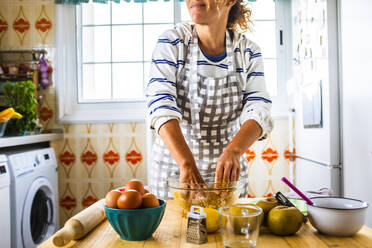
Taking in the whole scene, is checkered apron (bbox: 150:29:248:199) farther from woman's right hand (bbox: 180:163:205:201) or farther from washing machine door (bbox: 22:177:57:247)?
washing machine door (bbox: 22:177:57:247)

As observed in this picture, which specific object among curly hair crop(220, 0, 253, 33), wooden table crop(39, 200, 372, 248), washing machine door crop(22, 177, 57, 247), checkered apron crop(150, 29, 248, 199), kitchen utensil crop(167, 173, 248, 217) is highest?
curly hair crop(220, 0, 253, 33)

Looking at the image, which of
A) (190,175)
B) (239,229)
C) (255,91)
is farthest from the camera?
(255,91)

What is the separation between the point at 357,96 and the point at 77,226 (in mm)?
1275

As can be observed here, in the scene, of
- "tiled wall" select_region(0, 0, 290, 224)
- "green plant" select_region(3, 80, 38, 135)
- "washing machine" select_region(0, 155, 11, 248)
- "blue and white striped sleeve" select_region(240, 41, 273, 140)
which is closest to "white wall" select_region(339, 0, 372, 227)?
"blue and white striped sleeve" select_region(240, 41, 273, 140)

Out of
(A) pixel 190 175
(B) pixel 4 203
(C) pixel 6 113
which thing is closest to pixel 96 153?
(C) pixel 6 113

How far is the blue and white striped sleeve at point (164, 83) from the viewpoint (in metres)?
1.01

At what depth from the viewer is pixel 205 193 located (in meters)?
0.79

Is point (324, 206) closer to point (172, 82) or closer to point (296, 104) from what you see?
point (172, 82)

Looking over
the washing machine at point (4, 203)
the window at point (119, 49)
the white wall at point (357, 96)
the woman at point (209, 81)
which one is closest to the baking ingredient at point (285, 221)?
the woman at point (209, 81)

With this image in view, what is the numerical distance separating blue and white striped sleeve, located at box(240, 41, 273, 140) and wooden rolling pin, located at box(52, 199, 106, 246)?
0.59 meters

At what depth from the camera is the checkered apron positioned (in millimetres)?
1249

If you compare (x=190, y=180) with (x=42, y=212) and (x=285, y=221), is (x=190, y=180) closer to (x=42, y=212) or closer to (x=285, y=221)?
(x=285, y=221)

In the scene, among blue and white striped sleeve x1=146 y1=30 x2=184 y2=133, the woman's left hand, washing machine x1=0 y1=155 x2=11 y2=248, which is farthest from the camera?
washing machine x1=0 y1=155 x2=11 y2=248

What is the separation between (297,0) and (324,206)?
1.93m
